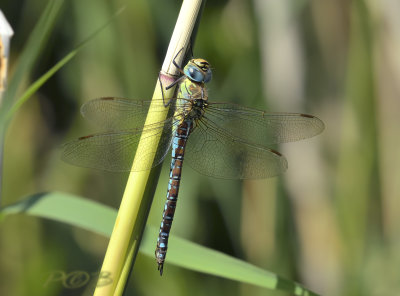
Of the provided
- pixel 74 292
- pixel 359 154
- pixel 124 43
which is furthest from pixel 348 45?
pixel 74 292

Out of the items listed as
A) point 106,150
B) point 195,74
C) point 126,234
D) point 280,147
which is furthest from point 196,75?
point 280,147

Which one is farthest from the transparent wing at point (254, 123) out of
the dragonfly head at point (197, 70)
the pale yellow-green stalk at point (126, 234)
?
the pale yellow-green stalk at point (126, 234)

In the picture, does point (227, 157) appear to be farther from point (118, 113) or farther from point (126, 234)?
point (126, 234)

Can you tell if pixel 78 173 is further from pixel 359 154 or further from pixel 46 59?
pixel 359 154

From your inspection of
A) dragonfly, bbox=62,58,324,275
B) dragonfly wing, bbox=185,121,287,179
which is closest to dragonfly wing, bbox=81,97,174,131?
dragonfly, bbox=62,58,324,275

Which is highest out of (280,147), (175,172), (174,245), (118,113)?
(280,147)

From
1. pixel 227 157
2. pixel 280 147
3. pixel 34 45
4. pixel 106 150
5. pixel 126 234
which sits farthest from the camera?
pixel 280 147

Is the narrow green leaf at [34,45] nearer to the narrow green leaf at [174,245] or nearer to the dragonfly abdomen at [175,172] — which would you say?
the narrow green leaf at [174,245]

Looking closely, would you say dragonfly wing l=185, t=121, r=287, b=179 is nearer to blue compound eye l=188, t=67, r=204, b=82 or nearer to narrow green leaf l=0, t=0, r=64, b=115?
blue compound eye l=188, t=67, r=204, b=82
